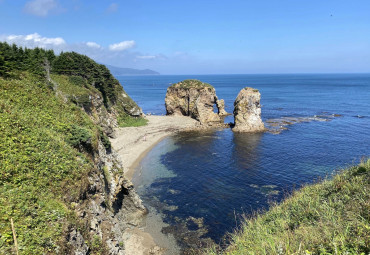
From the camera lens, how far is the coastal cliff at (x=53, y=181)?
10875 millimetres

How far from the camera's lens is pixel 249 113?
63.2 m

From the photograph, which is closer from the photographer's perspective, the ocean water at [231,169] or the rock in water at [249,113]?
the ocean water at [231,169]

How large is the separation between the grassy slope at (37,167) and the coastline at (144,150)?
33.2ft

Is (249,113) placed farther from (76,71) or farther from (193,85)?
(76,71)

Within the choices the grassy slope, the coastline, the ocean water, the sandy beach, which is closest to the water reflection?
the ocean water

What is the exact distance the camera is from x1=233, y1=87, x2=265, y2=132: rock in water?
62719mm

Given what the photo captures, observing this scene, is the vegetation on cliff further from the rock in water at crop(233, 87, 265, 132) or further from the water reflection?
the water reflection

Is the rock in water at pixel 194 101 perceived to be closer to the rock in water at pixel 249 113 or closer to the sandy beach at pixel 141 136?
the sandy beach at pixel 141 136

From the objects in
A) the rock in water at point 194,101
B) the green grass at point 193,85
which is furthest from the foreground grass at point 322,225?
the green grass at point 193,85

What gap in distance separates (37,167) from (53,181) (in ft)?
4.45

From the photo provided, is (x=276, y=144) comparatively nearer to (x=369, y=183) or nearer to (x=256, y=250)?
(x=369, y=183)

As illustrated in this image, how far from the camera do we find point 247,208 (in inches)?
1058

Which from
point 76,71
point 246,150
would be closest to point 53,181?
point 246,150

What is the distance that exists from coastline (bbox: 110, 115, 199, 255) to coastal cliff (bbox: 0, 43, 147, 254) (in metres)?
2.30
